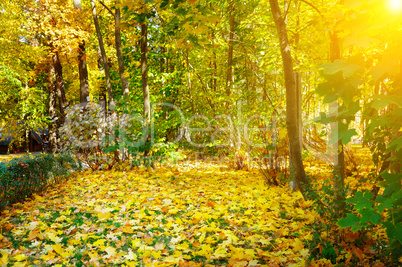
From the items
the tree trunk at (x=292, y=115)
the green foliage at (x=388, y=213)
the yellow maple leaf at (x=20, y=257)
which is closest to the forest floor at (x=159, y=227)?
the yellow maple leaf at (x=20, y=257)

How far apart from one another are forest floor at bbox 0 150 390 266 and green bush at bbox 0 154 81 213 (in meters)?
0.21

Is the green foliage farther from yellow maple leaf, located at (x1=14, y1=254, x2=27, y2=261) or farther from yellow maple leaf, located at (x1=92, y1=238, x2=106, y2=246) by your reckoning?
yellow maple leaf, located at (x1=14, y1=254, x2=27, y2=261)

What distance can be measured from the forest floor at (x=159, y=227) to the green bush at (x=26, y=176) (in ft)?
0.70

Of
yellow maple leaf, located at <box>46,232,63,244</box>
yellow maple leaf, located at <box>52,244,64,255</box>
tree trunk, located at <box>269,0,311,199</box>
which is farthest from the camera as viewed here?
tree trunk, located at <box>269,0,311,199</box>

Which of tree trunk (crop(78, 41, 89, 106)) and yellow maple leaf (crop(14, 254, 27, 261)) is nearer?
yellow maple leaf (crop(14, 254, 27, 261))

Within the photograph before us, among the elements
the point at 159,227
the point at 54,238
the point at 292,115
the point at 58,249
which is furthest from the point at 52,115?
the point at 292,115

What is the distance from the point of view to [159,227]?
3801 mm

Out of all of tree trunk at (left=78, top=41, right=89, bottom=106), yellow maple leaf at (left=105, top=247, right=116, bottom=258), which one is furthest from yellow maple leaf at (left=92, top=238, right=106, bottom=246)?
tree trunk at (left=78, top=41, right=89, bottom=106)

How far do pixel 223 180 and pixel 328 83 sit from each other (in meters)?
5.55

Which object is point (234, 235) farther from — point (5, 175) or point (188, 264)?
point (5, 175)

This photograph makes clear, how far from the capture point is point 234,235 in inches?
133

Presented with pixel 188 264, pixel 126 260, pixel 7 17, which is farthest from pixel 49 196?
pixel 7 17

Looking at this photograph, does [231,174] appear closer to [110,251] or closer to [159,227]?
[159,227]

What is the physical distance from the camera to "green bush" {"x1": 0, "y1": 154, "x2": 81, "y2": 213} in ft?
15.3
